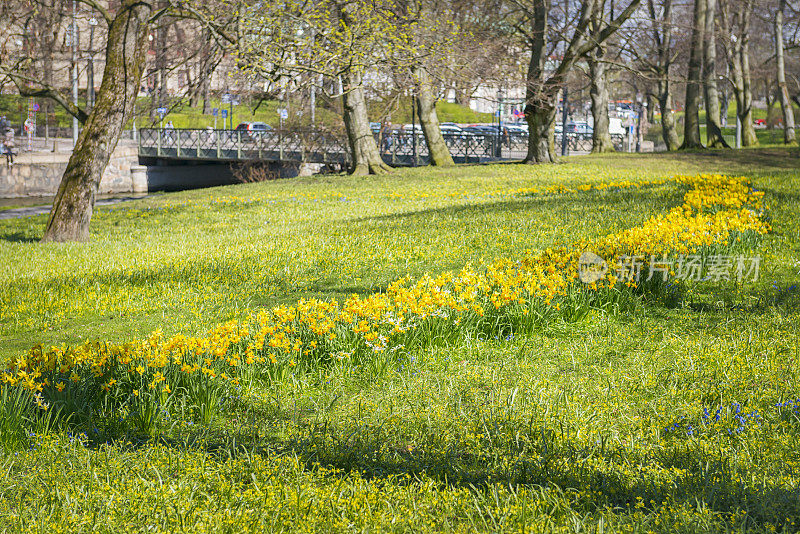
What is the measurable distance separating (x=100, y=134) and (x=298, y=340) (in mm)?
8144

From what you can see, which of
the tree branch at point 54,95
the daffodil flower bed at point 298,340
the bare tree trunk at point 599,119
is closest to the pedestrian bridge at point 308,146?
the bare tree trunk at point 599,119

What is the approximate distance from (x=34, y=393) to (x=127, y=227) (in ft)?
32.7

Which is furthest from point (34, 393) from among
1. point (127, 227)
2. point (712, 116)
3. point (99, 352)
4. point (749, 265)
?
point (712, 116)

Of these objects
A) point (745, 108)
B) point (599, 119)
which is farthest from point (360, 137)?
point (745, 108)

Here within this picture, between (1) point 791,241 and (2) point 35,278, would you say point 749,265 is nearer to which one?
(1) point 791,241

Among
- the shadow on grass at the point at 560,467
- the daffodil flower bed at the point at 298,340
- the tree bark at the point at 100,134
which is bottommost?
the shadow on grass at the point at 560,467

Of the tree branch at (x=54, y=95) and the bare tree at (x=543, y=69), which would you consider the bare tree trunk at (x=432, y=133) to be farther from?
the tree branch at (x=54, y=95)

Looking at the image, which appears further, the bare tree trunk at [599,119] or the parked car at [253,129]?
the parked car at [253,129]

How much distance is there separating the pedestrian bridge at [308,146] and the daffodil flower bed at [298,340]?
78.9 ft

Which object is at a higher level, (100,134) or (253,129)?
(253,129)

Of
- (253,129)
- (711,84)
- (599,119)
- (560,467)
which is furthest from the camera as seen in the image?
(253,129)

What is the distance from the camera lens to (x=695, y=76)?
28.2 metres

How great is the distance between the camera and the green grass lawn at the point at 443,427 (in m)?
2.85

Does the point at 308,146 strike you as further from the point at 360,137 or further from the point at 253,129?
the point at 253,129
